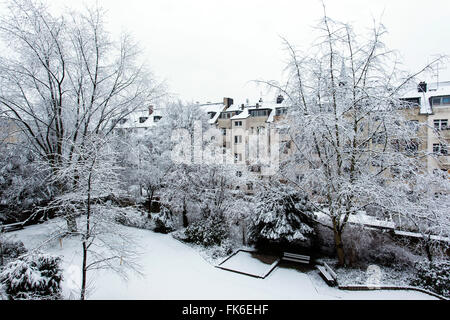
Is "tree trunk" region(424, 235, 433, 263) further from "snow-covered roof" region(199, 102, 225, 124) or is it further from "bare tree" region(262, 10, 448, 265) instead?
"snow-covered roof" region(199, 102, 225, 124)

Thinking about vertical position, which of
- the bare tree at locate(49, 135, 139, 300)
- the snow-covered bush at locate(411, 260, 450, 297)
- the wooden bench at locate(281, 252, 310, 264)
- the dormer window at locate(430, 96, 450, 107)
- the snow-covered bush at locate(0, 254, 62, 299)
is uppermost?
the dormer window at locate(430, 96, 450, 107)

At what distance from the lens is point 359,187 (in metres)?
8.48

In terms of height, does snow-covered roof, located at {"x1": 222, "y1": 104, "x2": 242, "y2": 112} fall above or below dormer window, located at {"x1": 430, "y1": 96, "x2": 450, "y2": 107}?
above

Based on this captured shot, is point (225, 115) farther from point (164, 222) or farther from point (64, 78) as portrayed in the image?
point (64, 78)

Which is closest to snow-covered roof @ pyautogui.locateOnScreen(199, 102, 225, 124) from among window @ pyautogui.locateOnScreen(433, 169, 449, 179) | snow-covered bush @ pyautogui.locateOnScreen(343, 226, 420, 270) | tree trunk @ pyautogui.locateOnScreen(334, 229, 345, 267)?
tree trunk @ pyautogui.locateOnScreen(334, 229, 345, 267)

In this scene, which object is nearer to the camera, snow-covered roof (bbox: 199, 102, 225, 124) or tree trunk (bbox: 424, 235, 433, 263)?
tree trunk (bbox: 424, 235, 433, 263)

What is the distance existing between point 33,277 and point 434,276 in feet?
39.8

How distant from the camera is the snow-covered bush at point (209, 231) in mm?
13000

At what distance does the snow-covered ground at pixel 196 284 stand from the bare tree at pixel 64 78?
172 inches

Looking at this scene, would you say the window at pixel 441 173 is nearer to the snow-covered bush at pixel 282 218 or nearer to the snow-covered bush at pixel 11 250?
the snow-covered bush at pixel 282 218

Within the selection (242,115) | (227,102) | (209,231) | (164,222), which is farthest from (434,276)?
(227,102)

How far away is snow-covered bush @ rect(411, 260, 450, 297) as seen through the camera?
8219 mm

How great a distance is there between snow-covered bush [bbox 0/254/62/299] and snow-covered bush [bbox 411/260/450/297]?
37.6ft

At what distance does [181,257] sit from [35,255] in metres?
5.87
